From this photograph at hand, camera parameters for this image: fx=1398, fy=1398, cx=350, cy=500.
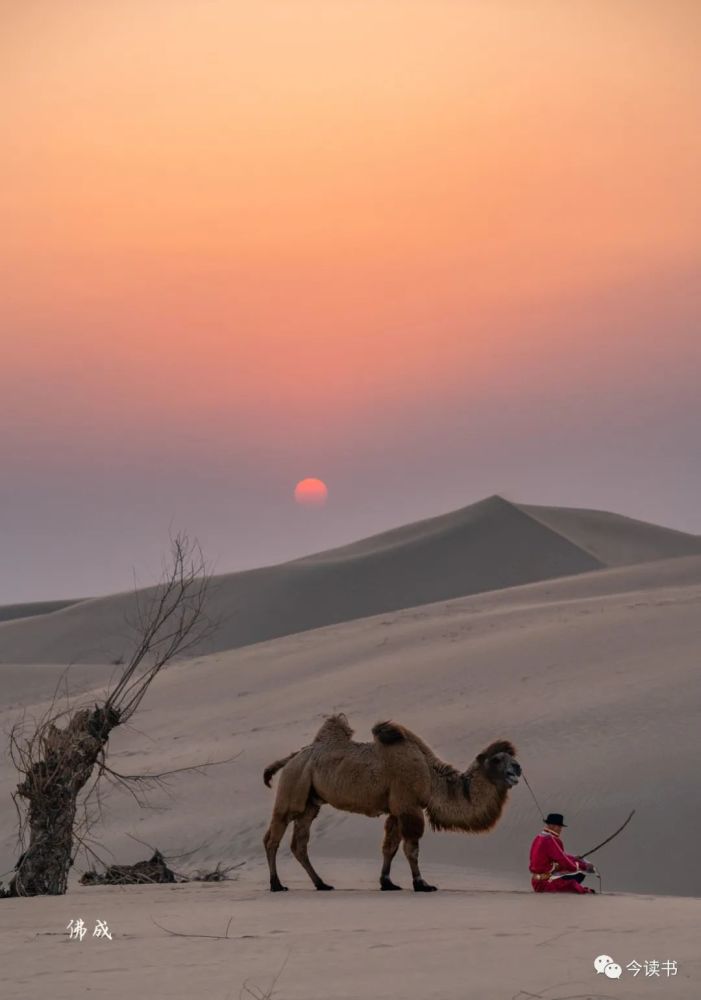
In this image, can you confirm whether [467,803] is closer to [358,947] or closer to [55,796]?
[358,947]

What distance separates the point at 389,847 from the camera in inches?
411

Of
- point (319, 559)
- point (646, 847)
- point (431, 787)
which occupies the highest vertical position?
point (319, 559)

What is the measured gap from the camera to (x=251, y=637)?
5269 centimetres

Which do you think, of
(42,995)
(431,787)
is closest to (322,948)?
(42,995)

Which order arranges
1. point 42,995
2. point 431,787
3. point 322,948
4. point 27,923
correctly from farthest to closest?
point 431,787 < point 27,923 < point 322,948 < point 42,995

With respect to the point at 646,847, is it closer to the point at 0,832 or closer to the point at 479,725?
the point at 479,725

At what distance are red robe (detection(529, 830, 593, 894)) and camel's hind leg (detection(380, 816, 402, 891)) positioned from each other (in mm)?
1079

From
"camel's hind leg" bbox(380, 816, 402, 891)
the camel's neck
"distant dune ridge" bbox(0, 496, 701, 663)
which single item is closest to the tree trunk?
"camel's hind leg" bbox(380, 816, 402, 891)

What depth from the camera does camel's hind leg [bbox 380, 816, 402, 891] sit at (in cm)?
1034

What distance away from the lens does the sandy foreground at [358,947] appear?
20.4 feet

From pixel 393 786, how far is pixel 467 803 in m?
0.56

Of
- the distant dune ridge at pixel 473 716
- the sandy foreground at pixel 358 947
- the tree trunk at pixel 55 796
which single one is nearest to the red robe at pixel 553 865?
the sandy foreground at pixel 358 947

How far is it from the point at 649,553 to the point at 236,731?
45.8 m

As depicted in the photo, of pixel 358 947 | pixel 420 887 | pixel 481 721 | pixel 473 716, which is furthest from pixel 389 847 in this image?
pixel 473 716
